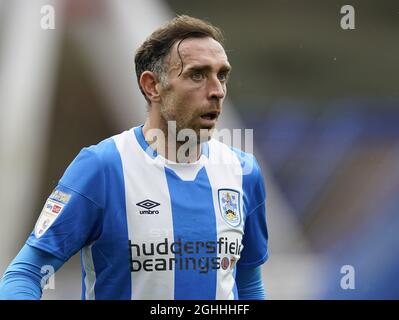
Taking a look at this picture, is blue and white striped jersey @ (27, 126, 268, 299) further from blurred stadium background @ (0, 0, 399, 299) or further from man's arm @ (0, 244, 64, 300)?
blurred stadium background @ (0, 0, 399, 299)

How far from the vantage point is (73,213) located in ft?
7.11

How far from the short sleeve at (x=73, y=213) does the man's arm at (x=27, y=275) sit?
26 millimetres

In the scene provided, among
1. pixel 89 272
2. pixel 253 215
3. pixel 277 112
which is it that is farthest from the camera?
pixel 277 112

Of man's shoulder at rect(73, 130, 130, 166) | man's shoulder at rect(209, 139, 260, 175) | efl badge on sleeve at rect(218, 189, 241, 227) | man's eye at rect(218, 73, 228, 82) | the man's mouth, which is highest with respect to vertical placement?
man's eye at rect(218, 73, 228, 82)

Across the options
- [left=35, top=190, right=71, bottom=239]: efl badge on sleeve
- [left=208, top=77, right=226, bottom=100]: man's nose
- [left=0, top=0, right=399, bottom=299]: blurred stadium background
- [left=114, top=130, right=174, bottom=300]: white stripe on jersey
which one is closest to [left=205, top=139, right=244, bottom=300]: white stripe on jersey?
[left=114, top=130, right=174, bottom=300]: white stripe on jersey

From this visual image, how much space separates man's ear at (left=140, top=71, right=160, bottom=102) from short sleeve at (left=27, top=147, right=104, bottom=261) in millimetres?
361

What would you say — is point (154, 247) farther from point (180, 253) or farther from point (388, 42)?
point (388, 42)

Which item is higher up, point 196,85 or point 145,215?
point 196,85

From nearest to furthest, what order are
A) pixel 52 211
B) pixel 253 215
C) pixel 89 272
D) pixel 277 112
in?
1. pixel 52 211
2. pixel 89 272
3. pixel 253 215
4. pixel 277 112

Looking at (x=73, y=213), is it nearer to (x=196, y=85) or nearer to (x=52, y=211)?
(x=52, y=211)

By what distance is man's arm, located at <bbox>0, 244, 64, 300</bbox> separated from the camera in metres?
2.05

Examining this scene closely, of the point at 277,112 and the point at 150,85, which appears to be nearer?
the point at 150,85

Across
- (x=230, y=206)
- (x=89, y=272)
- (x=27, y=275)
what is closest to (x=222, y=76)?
(x=230, y=206)

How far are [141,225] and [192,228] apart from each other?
0.56 ft
